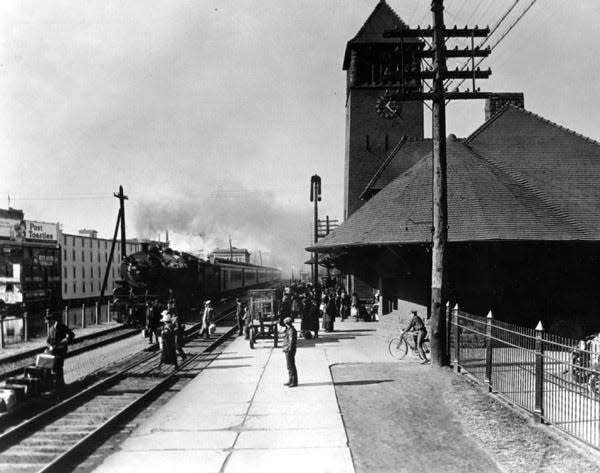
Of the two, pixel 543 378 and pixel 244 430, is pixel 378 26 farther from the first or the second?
pixel 244 430

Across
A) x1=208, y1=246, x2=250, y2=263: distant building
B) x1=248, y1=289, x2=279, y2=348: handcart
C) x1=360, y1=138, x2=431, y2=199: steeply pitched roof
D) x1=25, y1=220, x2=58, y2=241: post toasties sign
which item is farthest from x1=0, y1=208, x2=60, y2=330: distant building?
x1=208, y1=246, x2=250, y2=263: distant building

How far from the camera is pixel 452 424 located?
9125 millimetres

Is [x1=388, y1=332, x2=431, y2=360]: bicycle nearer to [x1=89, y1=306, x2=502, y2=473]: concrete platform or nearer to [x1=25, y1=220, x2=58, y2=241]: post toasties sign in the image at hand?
[x1=89, y1=306, x2=502, y2=473]: concrete platform

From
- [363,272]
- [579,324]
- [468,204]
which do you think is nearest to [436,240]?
[468,204]

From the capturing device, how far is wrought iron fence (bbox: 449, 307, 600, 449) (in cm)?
820

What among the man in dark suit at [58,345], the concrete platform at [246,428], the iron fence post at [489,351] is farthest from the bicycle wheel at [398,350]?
the man in dark suit at [58,345]

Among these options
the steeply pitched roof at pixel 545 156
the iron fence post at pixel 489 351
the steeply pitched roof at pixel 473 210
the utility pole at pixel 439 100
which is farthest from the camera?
the steeply pitched roof at pixel 545 156

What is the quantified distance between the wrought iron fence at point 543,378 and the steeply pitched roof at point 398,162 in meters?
17.3

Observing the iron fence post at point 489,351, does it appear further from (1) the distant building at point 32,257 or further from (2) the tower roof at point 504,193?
(1) the distant building at point 32,257

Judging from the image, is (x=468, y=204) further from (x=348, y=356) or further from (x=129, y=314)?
(x=129, y=314)

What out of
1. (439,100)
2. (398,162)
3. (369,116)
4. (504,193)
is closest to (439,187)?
(439,100)

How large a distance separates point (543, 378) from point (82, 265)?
168 ft

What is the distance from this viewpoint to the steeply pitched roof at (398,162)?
31.0 metres

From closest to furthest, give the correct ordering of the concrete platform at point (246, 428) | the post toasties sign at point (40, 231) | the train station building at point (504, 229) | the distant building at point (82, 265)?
the concrete platform at point (246, 428), the train station building at point (504, 229), the post toasties sign at point (40, 231), the distant building at point (82, 265)
